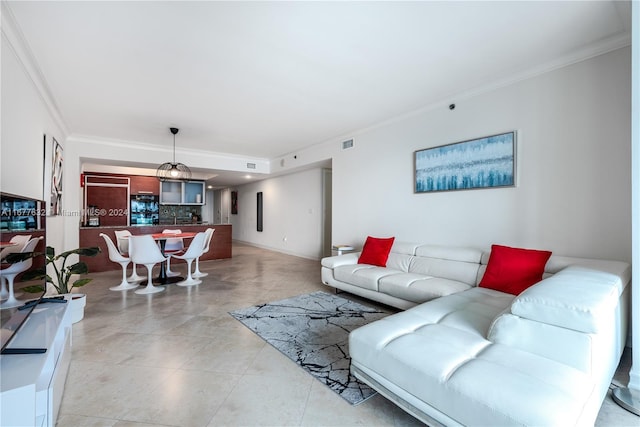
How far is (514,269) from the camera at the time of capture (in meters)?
2.69

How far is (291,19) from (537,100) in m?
2.63

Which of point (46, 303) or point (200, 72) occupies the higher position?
point (200, 72)

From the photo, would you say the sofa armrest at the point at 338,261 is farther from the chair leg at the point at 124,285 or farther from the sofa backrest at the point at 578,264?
the chair leg at the point at 124,285

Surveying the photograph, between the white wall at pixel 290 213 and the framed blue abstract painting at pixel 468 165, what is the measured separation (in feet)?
10.5

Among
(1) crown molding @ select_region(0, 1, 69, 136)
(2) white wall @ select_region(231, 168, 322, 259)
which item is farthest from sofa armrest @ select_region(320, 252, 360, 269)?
(1) crown molding @ select_region(0, 1, 69, 136)

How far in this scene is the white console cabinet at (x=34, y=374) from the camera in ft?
3.52

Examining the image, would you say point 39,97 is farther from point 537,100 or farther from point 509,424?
point 537,100

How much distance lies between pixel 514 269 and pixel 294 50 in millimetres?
2870

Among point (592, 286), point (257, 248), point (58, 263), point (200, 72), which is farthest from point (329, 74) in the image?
point (257, 248)

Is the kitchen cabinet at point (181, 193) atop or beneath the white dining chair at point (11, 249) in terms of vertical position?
atop

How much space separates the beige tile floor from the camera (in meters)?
1.64

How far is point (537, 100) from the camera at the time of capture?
2973 mm

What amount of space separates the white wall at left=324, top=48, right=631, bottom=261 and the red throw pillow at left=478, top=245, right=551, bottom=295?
40 centimetres

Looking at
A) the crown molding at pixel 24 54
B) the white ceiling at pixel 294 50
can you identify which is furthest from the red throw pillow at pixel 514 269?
the crown molding at pixel 24 54
